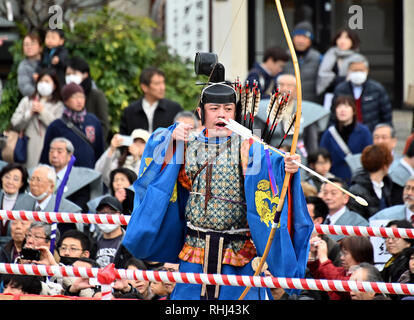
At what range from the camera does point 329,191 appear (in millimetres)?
7609

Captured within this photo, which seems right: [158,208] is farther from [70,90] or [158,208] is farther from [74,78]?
[74,78]

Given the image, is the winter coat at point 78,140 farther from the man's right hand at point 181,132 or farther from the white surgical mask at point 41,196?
the man's right hand at point 181,132

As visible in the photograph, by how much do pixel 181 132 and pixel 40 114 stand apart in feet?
13.5

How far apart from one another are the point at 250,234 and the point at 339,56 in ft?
17.3

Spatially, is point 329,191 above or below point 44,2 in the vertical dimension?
below

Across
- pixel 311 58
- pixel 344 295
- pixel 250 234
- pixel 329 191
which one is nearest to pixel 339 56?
pixel 311 58

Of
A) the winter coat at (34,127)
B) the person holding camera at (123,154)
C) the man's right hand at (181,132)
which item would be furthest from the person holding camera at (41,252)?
the winter coat at (34,127)

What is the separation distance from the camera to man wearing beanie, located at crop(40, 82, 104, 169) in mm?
8898

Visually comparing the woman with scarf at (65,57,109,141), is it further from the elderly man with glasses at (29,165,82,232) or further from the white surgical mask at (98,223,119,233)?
the white surgical mask at (98,223,119,233)

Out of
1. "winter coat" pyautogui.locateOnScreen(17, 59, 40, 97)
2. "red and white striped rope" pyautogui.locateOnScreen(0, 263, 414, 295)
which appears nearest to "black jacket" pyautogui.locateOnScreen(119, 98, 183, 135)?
"winter coat" pyautogui.locateOnScreen(17, 59, 40, 97)

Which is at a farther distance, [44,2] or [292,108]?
[44,2]
